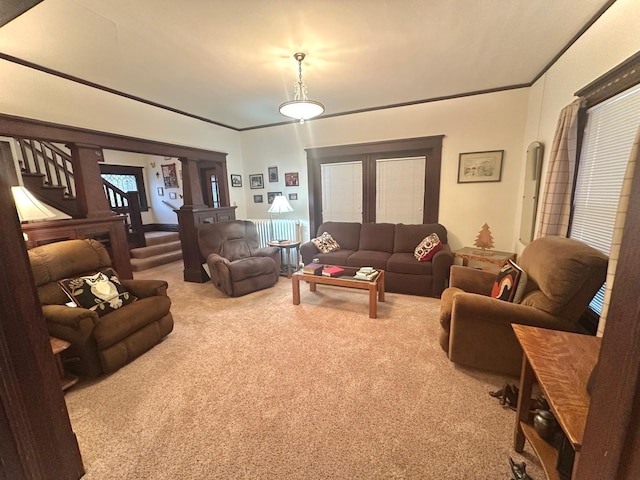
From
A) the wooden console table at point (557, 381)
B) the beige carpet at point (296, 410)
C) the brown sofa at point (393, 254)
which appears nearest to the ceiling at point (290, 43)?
→ the brown sofa at point (393, 254)

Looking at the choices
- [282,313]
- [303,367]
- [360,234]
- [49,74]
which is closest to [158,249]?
[49,74]

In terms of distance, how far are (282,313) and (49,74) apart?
11.1 feet

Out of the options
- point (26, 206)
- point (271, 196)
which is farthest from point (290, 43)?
point (271, 196)

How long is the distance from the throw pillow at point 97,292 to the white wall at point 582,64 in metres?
4.19

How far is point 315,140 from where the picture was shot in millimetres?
4465

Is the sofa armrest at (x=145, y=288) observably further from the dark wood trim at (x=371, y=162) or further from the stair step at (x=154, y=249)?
the stair step at (x=154, y=249)

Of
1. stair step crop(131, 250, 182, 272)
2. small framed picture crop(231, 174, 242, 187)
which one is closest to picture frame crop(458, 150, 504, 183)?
small framed picture crop(231, 174, 242, 187)

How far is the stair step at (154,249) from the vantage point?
509 centimetres

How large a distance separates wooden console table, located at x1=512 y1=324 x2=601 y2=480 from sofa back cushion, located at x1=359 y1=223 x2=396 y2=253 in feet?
8.71

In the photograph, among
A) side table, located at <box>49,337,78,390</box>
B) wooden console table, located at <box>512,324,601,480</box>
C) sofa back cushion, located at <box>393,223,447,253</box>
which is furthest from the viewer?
sofa back cushion, located at <box>393,223,447,253</box>

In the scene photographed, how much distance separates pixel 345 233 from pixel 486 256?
1.98 m

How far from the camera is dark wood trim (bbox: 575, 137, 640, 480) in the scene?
0.51m

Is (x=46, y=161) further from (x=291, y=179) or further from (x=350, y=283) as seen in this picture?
(x=350, y=283)

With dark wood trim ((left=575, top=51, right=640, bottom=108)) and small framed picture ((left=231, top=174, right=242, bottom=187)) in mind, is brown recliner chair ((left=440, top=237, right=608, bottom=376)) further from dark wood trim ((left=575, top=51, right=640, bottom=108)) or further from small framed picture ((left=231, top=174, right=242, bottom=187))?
small framed picture ((left=231, top=174, right=242, bottom=187))
